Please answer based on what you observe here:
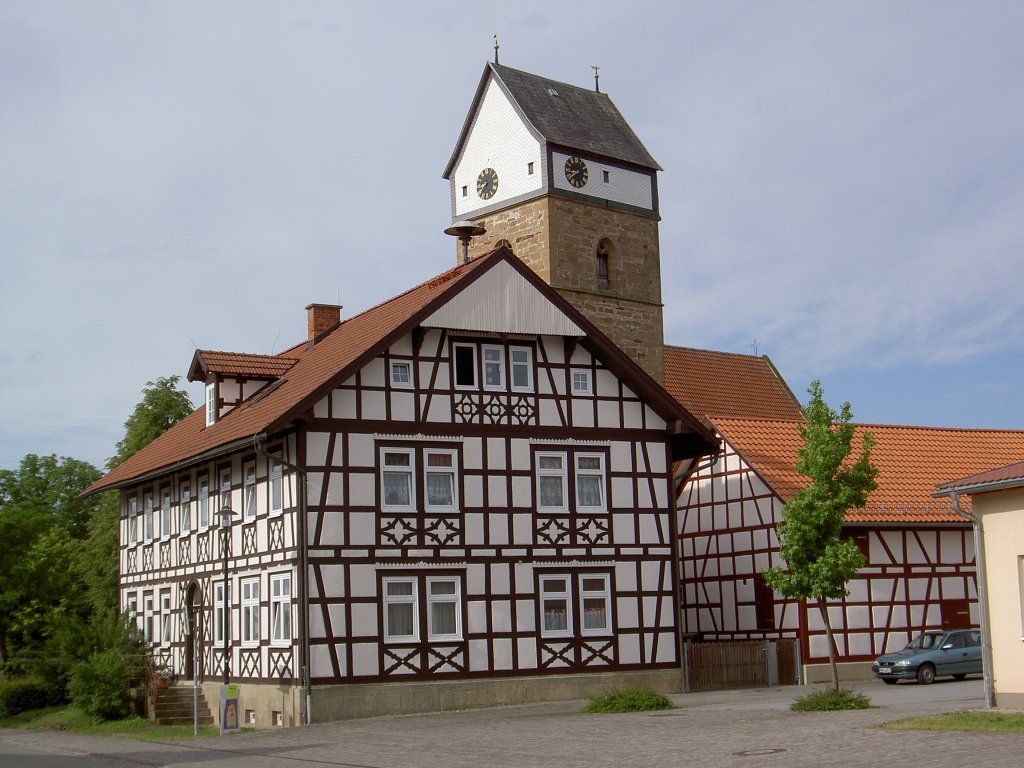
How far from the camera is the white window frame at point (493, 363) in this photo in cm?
3192

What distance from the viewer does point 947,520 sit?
119 ft

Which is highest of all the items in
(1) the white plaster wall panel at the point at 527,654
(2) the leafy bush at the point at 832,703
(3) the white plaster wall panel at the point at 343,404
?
(3) the white plaster wall panel at the point at 343,404

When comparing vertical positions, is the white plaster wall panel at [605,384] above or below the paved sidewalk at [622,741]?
above

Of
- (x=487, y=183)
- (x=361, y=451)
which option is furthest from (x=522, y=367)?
(x=487, y=183)

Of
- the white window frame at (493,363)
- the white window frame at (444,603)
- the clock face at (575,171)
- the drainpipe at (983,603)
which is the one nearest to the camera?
the drainpipe at (983,603)

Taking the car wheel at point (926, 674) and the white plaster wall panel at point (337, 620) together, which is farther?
the car wheel at point (926, 674)

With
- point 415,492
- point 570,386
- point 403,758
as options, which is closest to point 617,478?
point 570,386

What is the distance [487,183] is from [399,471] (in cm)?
2331

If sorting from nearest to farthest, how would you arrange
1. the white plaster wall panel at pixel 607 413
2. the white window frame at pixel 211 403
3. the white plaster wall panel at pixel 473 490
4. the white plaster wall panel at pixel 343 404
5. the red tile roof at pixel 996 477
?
the red tile roof at pixel 996 477
the white plaster wall panel at pixel 343 404
the white plaster wall panel at pixel 473 490
the white plaster wall panel at pixel 607 413
the white window frame at pixel 211 403

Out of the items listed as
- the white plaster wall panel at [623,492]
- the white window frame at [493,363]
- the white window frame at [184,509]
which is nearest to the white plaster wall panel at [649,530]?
the white plaster wall panel at [623,492]

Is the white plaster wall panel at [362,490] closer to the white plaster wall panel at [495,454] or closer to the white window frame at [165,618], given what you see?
the white plaster wall panel at [495,454]

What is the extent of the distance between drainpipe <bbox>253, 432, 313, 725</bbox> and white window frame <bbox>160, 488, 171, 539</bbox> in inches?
352

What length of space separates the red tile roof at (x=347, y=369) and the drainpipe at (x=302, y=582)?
86cm

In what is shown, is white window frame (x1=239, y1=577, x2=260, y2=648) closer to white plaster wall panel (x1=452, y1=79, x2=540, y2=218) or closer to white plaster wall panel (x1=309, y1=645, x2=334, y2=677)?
white plaster wall panel (x1=309, y1=645, x2=334, y2=677)
